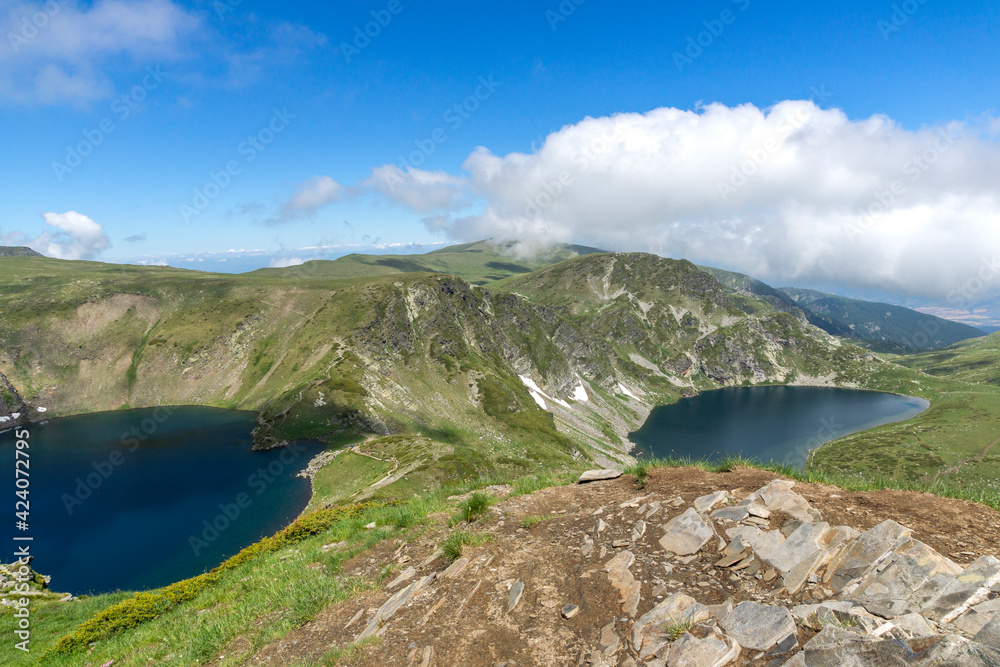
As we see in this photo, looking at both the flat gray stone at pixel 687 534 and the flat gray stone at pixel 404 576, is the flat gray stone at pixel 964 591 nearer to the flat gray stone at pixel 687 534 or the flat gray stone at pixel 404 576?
the flat gray stone at pixel 687 534

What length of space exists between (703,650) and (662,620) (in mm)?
1031

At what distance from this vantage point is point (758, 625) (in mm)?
6691

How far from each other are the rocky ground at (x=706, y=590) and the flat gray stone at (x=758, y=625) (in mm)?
24

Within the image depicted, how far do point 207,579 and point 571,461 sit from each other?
355ft

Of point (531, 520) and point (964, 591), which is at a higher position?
point (964, 591)

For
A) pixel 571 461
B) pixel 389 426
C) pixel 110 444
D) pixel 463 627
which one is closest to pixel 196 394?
pixel 110 444

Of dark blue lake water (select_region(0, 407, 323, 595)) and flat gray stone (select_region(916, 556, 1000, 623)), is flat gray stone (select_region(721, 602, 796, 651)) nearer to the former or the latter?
flat gray stone (select_region(916, 556, 1000, 623))

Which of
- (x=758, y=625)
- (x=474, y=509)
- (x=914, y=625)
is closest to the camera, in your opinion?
(x=914, y=625)

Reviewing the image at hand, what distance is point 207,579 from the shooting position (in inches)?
645

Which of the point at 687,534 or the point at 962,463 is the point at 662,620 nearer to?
the point at 687,534

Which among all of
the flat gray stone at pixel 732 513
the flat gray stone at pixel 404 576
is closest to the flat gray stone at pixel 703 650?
the flat gray stone at pixel 732 513

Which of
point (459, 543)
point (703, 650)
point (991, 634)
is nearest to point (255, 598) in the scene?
point (459, 543)

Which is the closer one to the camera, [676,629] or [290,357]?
[676,629]

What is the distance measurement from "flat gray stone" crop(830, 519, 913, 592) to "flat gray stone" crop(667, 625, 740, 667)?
290 centimetres
